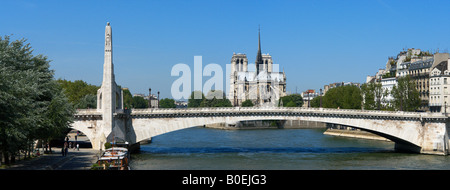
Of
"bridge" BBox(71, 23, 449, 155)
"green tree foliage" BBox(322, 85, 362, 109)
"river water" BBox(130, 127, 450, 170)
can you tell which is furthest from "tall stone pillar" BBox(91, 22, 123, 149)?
"green tree foliage" BBox(322, 85, 362, 109)

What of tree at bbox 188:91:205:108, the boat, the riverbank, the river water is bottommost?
the river water

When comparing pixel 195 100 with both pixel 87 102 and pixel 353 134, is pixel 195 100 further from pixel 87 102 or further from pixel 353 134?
pixel 87 102

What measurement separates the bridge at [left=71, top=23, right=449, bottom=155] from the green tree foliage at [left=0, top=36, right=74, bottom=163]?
848 centimetres

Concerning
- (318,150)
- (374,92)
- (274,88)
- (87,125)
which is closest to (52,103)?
(87,125)

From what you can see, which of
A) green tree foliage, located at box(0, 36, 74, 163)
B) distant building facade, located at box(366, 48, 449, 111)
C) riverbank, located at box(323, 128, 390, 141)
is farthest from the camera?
distant building facade, located at box(366, 48, 449, 111)

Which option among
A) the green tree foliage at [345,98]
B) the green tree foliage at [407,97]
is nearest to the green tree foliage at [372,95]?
the green tree foliage at [345,98]

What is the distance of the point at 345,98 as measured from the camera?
8019 centimetres

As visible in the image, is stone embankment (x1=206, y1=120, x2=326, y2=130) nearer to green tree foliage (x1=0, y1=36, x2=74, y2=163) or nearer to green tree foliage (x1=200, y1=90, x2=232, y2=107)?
green tree foliage (x1=200, y1=90, x2=232, y2=107)

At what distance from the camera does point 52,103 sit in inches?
1270

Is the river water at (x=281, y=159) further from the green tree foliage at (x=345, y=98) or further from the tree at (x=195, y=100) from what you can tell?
the tree at (x=195, y=100)

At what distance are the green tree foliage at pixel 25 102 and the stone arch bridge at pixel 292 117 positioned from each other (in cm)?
1165

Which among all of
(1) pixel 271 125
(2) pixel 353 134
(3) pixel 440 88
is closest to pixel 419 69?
(3) pixel 440 88

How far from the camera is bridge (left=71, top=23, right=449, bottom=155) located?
43938 millimetres

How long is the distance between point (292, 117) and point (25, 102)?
29.0 m
